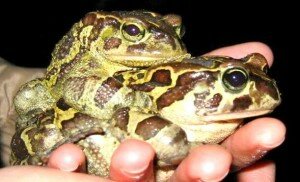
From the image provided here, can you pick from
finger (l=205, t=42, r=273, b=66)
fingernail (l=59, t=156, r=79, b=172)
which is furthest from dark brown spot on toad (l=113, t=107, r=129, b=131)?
finger (l=205, t=42, r=273, b=66)

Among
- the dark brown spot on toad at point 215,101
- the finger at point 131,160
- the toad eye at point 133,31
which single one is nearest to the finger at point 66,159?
the finger at point 131,160

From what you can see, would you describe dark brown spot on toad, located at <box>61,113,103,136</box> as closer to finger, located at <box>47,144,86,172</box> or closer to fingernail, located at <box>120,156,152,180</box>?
finger, located at <box>47,144,86,172</box>

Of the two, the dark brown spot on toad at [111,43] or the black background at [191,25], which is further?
the black background at [191,25]

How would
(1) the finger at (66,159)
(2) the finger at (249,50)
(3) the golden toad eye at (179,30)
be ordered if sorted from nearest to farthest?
(1) the finger at (66,159) → (3) the golden toad eye at (179,30) → (2) the finger at (249,50)

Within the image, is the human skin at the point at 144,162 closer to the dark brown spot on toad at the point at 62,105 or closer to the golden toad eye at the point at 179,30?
the dark brown spot on toad at the point at 62,105

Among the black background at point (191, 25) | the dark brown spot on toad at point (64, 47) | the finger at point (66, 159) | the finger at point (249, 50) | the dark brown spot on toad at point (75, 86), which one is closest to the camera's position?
the finger at point (66, 159)

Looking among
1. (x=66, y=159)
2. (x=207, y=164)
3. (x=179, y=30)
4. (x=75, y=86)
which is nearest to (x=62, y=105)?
(x=75, y=86)

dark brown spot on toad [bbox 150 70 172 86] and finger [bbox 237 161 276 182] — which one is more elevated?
dark brown spot on toad [bbox 150 70 172 86]
